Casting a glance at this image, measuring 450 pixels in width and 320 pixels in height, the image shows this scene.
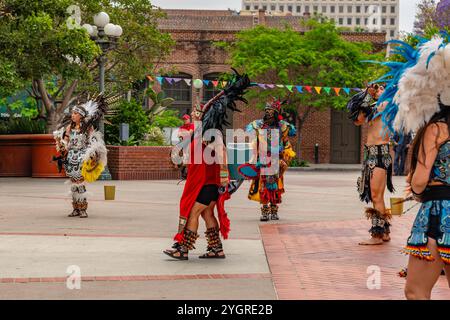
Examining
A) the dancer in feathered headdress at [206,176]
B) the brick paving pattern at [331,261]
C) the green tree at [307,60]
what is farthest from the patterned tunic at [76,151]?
the green tree at [307,60]

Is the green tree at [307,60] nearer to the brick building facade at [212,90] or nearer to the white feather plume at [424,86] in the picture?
the brick building facade at [212,90]

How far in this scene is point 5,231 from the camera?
12414 mm

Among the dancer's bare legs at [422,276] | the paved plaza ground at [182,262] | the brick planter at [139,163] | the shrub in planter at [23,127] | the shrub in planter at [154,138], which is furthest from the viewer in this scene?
the shrub in planter at [154,138]

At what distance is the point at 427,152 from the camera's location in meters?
5.74

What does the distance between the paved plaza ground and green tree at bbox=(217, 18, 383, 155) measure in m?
24.8

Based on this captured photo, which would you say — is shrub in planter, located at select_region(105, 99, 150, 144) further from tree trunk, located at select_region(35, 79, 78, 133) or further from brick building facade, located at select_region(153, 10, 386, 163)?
brick building facade, located at select_region(153, 10, 386, 163)

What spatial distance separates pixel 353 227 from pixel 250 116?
36.5 meters

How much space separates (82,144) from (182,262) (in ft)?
17.3

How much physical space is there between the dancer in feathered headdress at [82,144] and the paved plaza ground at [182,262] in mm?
773

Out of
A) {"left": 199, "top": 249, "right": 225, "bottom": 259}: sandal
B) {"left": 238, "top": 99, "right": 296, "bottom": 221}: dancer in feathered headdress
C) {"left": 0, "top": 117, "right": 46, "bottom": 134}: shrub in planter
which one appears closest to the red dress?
{"left": 199, "top": 249, "right": 225, "bottom": 259}: sandal

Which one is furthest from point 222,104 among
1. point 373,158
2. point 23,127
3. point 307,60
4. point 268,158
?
point 307,60

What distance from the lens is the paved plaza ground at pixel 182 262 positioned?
7875 mm

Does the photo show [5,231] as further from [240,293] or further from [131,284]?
[240,293]
